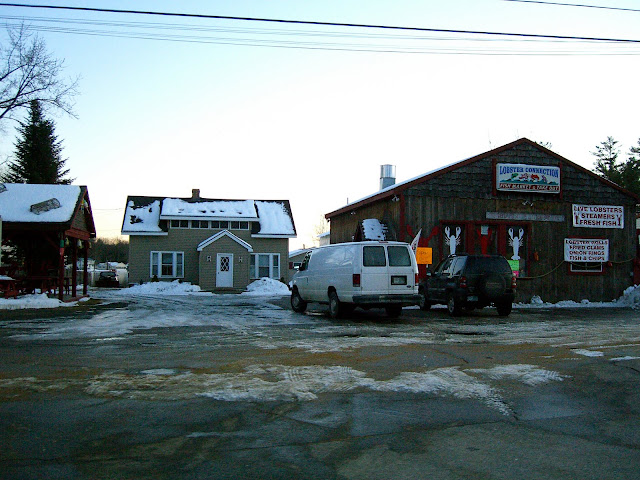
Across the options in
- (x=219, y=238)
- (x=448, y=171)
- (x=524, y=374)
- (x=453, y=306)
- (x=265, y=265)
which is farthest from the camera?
(x=265, y=265)

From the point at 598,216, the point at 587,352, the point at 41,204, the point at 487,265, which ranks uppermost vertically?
the point at 41,204

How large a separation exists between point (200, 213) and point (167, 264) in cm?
408

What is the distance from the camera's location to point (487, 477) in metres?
4.42

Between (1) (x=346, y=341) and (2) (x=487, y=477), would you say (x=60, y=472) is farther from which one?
(1) (x=346, y=341)

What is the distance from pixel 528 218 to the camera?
24594mm

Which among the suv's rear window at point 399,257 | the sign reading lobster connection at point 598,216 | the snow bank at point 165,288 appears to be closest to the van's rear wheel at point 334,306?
→ the suv's rear window at point 399,257

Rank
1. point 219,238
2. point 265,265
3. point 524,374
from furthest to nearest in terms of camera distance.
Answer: point 265,265 < point 219,238 < point 524,374

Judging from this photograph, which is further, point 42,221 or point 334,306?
point 42,221

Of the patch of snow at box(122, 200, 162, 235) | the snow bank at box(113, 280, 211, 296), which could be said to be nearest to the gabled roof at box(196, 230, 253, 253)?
the snow bank at box(113, 280, 211, 296)

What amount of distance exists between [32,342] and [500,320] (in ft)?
38.7

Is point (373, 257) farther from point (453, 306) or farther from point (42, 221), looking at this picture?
point (42, 221)

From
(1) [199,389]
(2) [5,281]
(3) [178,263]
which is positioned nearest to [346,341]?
(1) [199,389]

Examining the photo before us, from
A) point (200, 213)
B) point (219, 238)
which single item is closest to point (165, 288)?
point (219, 238)

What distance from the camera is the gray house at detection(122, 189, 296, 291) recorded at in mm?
38781
